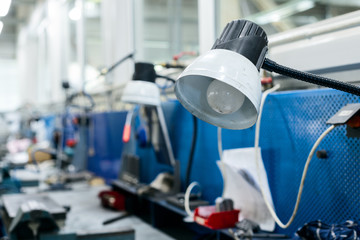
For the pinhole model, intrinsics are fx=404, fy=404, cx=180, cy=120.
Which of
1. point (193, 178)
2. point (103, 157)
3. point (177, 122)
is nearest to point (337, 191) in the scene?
point (193, 178)

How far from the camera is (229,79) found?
0.60 m

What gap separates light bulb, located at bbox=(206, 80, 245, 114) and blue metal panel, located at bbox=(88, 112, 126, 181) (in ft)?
6.47

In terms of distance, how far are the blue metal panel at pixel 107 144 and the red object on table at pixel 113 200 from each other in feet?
2.18

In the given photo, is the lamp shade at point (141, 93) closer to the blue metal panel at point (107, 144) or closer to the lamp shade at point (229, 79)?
the lamp shade at point (229, 79)

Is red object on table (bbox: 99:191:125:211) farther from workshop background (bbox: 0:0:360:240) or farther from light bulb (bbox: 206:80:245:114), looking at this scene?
light bulb (bbox: 206:80:245:114)

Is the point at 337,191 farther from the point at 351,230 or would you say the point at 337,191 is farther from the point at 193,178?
the point at 193,178

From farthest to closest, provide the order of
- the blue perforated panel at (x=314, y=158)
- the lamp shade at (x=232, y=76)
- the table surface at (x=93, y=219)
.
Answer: the table surface at (x=93, y=219), the blue perforated panel at (x=314, y=158), the lamp shade at (x=232, y=76)

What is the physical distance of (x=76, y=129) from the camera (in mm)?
3570

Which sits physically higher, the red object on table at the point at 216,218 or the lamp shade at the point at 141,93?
the lamp shade at the point at 141,93

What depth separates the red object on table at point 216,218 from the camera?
1254mm

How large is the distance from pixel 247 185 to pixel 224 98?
2.31 ft

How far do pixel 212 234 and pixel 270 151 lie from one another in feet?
1.24

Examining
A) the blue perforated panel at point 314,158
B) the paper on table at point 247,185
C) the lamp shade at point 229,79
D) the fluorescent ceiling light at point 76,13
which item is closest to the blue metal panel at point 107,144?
the paper on table at point 247,185

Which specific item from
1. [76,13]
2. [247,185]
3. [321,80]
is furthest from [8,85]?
[321,80]
